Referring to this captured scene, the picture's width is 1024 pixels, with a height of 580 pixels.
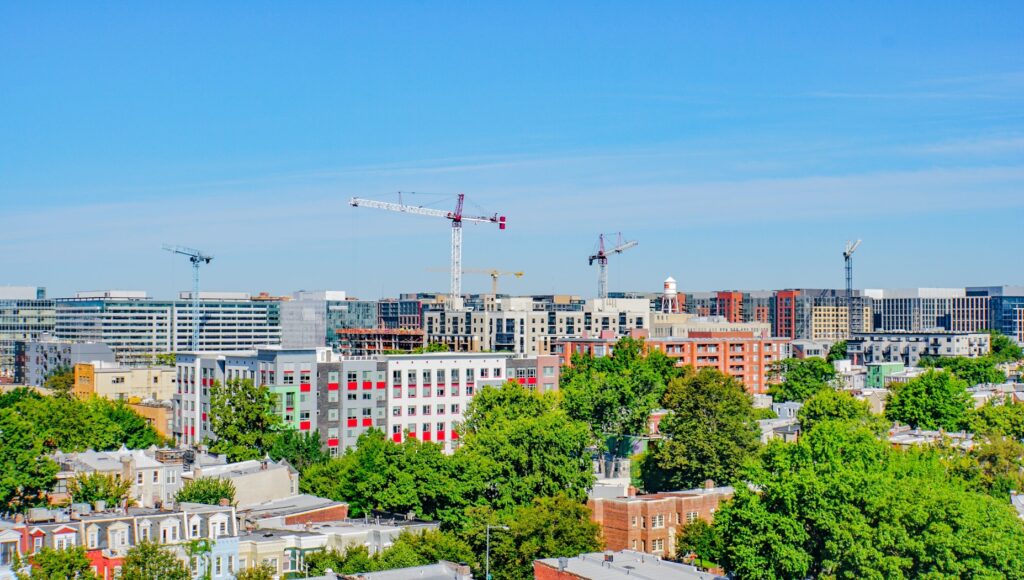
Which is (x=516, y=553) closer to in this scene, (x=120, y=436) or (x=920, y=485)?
(x=920, y=485)

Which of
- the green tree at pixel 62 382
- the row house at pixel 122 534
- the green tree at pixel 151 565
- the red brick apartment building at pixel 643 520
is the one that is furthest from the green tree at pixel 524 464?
the green tree at pixel 62 382

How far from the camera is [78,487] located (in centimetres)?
7112

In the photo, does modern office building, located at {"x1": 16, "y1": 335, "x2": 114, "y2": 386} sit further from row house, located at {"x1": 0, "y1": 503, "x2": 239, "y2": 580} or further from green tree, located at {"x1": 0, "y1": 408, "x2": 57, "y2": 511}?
row house, located at {"x1": 0, "y1": 503, "x2": 239, "y2": 580}

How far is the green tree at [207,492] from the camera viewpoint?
67.8m

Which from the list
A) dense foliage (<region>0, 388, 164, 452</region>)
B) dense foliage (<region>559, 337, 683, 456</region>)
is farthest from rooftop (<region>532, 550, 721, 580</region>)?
dense foliage (<region>559, 337, 683, 456</region>)

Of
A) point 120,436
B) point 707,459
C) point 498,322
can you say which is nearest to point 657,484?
point 707,459

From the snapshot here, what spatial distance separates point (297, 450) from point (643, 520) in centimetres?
2886

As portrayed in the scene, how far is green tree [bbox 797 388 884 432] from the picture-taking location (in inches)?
3578

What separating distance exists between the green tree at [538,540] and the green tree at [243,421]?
103 ft

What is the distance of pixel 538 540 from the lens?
6109cm

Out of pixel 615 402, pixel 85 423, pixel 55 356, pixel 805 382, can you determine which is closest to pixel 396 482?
pixel 85 423

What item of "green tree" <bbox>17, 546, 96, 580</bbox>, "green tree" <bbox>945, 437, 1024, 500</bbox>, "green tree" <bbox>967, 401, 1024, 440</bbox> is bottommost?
"green tree" <bbox>17, 546, 96, 580</bbox>

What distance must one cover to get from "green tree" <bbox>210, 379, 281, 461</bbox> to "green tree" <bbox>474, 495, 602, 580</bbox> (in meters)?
31.5

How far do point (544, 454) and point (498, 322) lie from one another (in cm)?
11785
